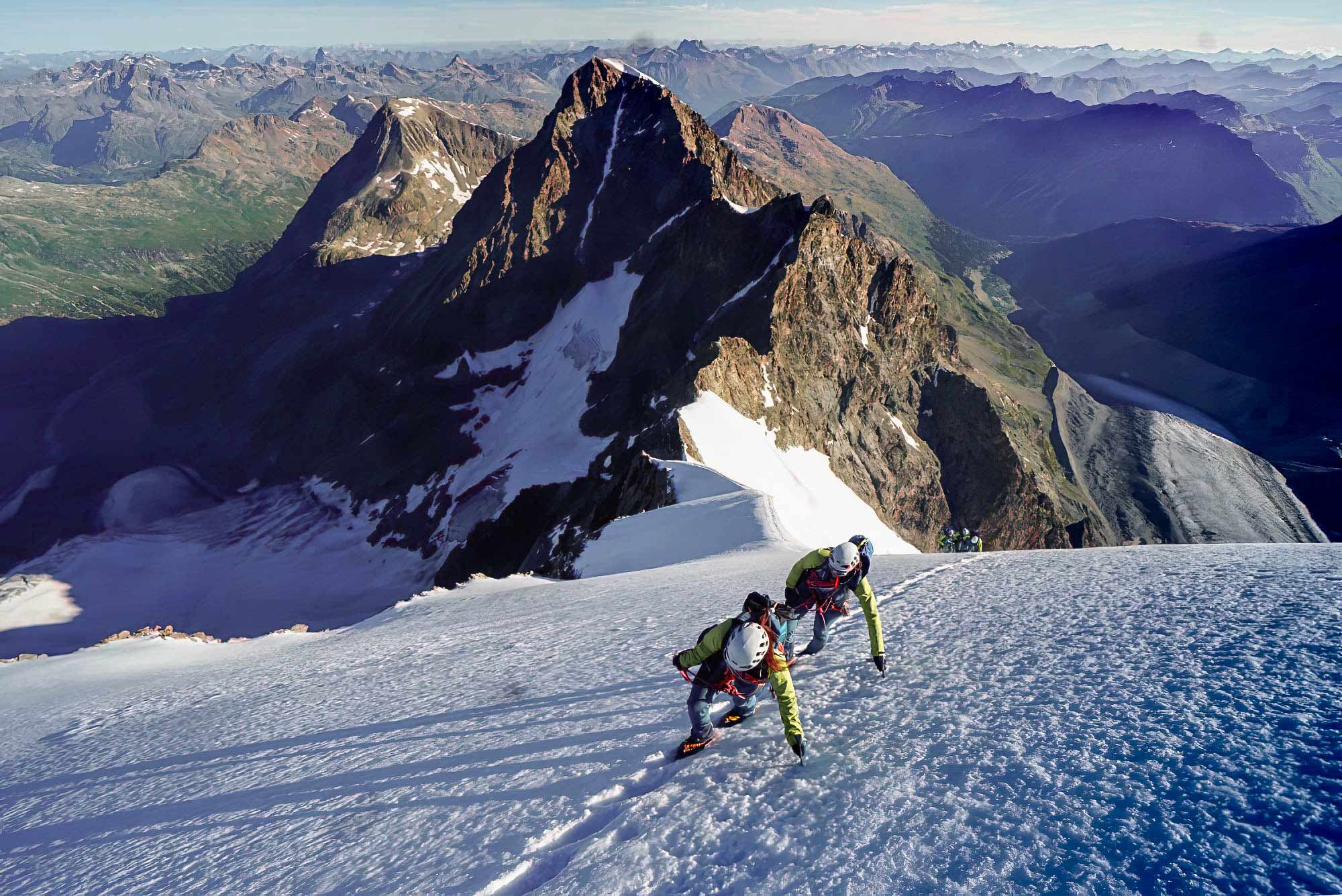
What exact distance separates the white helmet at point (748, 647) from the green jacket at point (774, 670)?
192 mm

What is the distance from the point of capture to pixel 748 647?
306 inches

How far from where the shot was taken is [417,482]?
8481 cm

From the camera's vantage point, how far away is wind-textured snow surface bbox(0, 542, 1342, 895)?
6.16 m

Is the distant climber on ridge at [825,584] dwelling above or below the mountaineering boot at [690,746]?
above

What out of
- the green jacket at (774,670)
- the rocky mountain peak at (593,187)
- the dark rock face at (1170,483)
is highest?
the rocky mountain peak at (593,187)

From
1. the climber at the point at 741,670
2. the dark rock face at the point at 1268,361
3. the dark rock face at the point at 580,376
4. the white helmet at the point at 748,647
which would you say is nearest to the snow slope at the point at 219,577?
the dark rock face at the point at 580,376

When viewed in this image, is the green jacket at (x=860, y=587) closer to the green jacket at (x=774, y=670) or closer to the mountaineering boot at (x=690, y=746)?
the green jacket at (x=774, y=670)

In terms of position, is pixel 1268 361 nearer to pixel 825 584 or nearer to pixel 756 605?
pixel 825 584

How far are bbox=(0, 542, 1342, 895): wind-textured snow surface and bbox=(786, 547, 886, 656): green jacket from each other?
68 cm

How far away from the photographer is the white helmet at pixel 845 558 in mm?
10320

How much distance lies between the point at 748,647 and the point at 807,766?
1.75 meters

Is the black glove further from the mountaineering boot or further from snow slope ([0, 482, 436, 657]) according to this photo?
snow slope ([0, 482, 436, 657])

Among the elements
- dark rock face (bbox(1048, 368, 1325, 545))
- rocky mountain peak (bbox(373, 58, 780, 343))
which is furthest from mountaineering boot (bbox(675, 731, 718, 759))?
dark rock face (bbox(1048, 368, 1325, 545))

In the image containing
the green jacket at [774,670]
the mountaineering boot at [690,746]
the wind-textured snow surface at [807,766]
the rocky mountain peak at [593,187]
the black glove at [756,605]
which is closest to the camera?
the wind-textured snow surface at [807,766]
